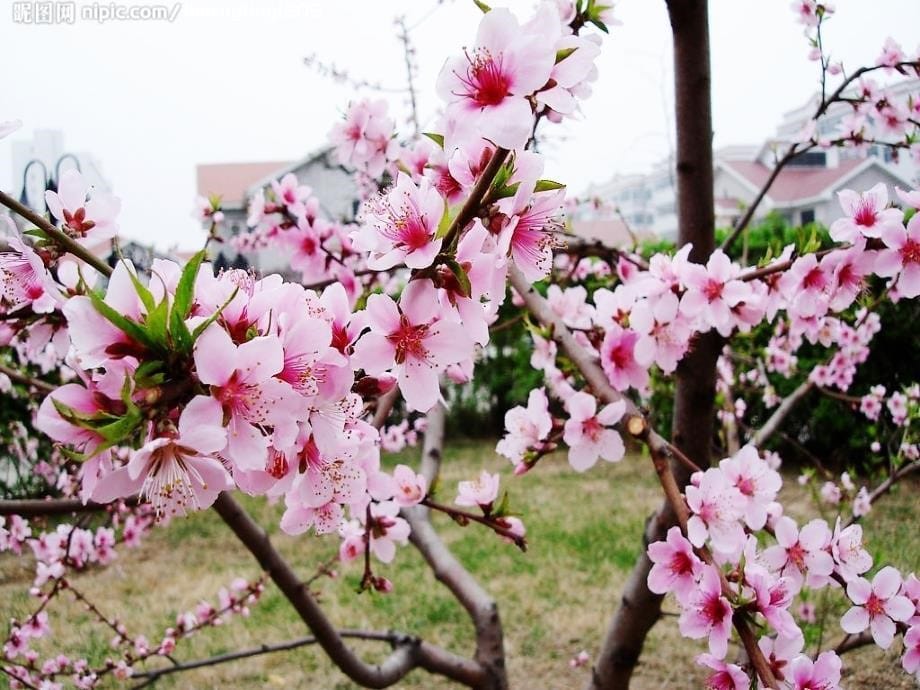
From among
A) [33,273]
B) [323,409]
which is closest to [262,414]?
[323,409]

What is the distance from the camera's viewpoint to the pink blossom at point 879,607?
1.17 meters

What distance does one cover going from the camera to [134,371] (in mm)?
604

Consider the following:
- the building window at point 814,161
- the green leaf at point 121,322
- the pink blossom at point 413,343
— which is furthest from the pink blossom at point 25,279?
the building window at point 814,161

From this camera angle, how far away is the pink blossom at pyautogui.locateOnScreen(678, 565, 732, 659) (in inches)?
40.6

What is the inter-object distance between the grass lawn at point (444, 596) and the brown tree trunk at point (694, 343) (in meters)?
0.98

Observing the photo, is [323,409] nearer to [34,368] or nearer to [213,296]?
[213,296]

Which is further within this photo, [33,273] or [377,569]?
[377,569]

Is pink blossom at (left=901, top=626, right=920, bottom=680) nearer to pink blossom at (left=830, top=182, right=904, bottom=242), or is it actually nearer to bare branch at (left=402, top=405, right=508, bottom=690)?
pink blossom at (left=830, top=182, right=904, bottom=242)

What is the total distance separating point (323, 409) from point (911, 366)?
7.31m

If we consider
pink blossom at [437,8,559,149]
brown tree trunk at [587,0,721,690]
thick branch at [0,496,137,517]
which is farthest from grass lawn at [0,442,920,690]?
pink blossom at [437,8,559,149]

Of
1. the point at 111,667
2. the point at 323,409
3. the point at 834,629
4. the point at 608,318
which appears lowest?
the point at 834,629

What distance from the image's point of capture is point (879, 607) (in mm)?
1192

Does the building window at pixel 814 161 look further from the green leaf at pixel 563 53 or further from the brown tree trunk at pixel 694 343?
the green leaf at pixel 563 53

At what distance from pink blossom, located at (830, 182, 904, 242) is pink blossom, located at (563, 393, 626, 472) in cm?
55
